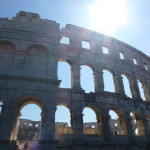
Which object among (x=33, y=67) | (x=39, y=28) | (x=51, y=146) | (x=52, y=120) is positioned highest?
(x=39, y=28)

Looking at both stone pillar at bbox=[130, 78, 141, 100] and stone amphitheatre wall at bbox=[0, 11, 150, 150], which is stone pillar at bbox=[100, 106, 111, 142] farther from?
stone pillar at bbox=[130, 78, 141, 100]

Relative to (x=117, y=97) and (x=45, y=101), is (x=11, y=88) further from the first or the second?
(x=117, y=97)

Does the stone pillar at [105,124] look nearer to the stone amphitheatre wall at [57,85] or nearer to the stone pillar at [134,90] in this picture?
the stone amphitheatre wall at [57,85]

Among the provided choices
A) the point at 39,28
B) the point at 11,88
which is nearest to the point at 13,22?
the point at 39,28

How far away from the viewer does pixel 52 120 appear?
11797 millimetres

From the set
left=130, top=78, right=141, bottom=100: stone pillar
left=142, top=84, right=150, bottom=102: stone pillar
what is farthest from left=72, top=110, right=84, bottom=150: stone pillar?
left=142, top=84, right=150, bottom=102: stone pillar

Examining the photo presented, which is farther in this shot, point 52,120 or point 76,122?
point 76,122

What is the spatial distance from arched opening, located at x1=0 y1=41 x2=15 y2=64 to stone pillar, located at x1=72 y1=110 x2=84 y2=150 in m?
7.65

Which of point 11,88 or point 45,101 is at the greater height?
point 11,88

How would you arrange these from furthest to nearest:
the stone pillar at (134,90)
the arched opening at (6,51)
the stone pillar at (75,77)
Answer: the stone pillar at (134,90), the stone pillar at (75,77), the arched opening at (6,51)

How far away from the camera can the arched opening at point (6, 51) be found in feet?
45.1

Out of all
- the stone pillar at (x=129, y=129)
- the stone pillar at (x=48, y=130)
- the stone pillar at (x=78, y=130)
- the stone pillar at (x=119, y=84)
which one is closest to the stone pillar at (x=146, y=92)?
the stone pillar at (x=119, y=84)

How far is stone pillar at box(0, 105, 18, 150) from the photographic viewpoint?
410 inches

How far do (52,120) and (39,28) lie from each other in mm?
8821
